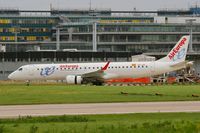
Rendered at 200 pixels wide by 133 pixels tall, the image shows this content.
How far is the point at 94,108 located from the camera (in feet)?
127

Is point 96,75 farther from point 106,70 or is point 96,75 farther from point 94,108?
point 94,108

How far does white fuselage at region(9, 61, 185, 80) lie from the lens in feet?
286

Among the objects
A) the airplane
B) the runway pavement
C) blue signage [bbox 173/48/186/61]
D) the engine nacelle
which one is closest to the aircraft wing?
the airplane

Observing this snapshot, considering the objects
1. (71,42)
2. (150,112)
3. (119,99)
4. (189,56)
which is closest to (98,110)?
(150,112)

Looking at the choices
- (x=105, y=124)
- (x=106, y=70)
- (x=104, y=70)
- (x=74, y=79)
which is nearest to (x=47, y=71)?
(x=74, y=79)

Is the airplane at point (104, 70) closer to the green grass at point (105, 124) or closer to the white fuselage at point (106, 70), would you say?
the white fuselage at point (106, 70)

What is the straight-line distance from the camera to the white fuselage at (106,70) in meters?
87.3

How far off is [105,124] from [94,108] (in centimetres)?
1034

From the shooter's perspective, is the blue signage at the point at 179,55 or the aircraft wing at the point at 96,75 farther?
the blue signage at the point at 179,55

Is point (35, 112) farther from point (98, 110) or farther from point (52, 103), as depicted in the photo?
point (52, 103)

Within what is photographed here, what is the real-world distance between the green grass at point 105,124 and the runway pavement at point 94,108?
3033mm

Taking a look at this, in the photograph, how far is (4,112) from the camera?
119 ft

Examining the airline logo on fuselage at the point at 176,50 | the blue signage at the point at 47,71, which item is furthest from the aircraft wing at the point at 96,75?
the airline logo on fuselage at the point at 176,50

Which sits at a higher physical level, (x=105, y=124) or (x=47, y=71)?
(x=105, y=124)
